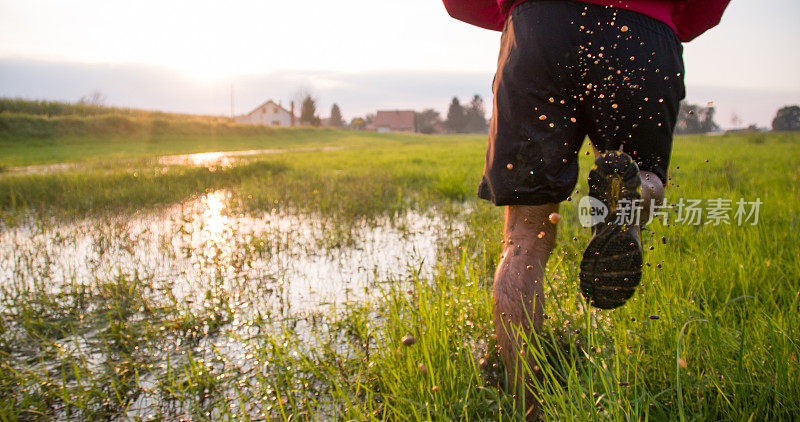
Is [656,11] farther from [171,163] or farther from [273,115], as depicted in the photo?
[273,115]

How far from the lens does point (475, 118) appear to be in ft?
253

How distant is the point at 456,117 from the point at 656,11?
76.5m

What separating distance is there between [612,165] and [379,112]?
79.9 meters

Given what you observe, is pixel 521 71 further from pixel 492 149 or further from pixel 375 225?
pixel 375 225

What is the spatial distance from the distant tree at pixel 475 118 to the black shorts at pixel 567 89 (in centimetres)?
7511

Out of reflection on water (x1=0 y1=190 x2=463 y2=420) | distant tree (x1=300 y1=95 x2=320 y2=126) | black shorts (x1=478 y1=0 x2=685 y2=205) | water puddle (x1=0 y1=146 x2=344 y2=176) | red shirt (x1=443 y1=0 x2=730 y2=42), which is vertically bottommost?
reflection on water (x1=0 y1=190 x2=463 y2=420)

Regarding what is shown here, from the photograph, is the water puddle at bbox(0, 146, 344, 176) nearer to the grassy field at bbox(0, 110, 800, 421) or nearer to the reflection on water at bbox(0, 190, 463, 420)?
the reflection on water at bbox(0, 190, 463, 420)

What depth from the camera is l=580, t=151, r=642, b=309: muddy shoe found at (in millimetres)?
1374

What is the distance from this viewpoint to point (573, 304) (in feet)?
6.78

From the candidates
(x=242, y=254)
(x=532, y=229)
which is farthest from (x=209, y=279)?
(x=532, y=229)

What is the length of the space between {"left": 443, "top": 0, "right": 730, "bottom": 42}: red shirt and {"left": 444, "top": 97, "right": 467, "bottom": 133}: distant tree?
2968 inches

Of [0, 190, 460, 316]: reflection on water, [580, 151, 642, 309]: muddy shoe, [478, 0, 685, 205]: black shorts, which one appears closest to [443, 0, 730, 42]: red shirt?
[478, 0, 685, 205]: black shorts

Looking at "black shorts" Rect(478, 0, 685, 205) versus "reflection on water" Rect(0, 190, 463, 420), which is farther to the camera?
"reflection on water" Rect(0, 190, 463, 420)

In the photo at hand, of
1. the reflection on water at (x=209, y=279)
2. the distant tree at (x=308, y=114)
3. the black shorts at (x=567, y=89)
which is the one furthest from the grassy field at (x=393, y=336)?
the distant tree at (x=308, y=114)
